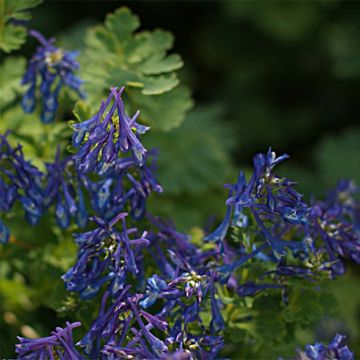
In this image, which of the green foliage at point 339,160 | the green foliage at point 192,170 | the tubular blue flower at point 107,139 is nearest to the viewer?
the tubular blue flower at point 107,139

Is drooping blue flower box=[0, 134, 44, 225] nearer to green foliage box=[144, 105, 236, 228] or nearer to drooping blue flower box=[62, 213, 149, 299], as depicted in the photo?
drooping blue flower box=[62, 213, 149, 299]

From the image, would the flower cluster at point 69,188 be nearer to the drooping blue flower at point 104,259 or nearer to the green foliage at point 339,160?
the drooping blue flower at point 104,259

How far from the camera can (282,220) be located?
1987mm

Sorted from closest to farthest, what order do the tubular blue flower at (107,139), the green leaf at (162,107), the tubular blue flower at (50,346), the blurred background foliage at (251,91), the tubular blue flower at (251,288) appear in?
the tubular blue flower at (50,346), the tubular blue flower at (107,139), the tubular blue flower at (251,288), the green leaf at (162,107), the blurred background foliage at (251,91)

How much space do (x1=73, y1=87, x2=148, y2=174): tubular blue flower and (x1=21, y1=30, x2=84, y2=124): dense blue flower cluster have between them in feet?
2.08

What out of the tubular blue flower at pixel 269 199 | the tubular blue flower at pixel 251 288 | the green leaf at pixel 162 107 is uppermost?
the tubular blue flower at pixel 269 199

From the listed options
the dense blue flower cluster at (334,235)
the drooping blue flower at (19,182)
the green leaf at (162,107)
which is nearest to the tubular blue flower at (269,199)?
the dense blue flower cluster at (334,235)

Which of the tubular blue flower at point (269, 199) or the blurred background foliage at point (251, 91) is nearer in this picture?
the tubular blue flower at point (269, 199)

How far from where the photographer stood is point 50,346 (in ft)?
5.79

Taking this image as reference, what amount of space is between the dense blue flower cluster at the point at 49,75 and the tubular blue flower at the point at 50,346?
0.97 meters

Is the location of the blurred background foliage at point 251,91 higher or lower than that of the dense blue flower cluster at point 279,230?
lower

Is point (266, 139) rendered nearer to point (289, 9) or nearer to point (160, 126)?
point (289, 9)

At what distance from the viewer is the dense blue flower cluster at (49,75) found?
251 cm

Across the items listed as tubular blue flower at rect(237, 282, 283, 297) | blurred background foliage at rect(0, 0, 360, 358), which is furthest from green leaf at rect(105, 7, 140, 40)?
tubular blue flower at rect(237, 282, 283, 297)
